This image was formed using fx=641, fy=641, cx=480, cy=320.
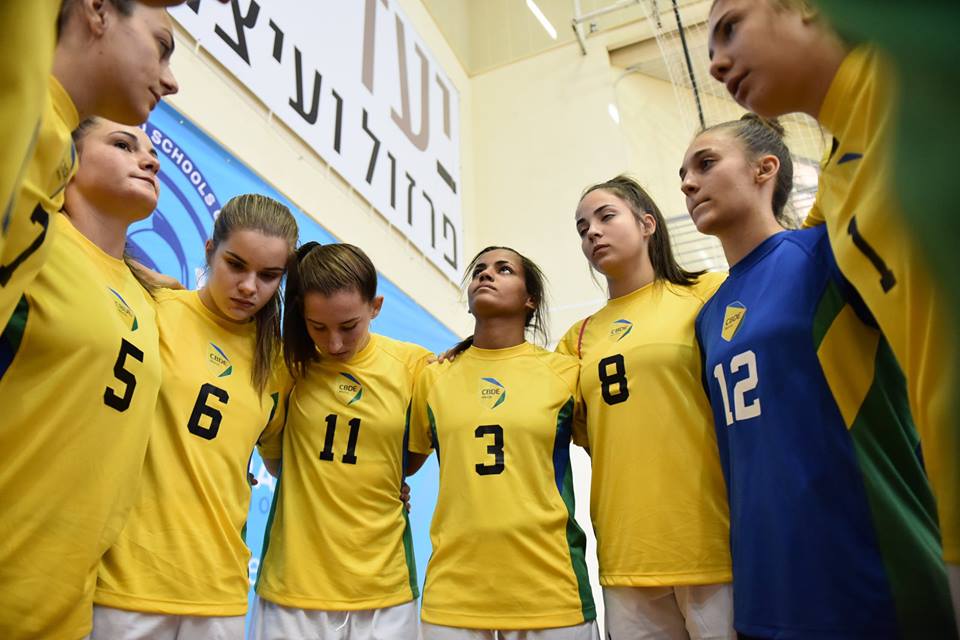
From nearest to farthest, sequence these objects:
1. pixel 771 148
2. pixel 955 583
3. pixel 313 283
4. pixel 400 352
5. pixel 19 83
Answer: pixel 19 83, pixel 955 583, pixel 771 148, pixel 313 283, pixel 400 352

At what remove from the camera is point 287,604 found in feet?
4.94

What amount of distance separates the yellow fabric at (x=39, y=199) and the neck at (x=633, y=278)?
1378mm

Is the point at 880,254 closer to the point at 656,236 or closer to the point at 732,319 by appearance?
the point at 732,319

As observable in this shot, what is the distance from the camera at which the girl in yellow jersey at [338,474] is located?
1.52m

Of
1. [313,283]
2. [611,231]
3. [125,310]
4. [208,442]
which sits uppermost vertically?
[611,231]

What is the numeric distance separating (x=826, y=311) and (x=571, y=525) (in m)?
0.83

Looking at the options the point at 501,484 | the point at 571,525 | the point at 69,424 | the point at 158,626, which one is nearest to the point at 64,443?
the point at 69,424

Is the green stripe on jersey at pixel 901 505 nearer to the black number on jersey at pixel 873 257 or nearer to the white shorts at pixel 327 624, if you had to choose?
the black number on jersey at pixel 873 257

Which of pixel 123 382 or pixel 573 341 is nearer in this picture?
pixel 123 382

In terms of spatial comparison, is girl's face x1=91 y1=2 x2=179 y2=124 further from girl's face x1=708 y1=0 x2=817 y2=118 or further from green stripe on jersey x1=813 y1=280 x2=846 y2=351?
green stripe on jersey x1=813 y1=280 x2=846 y2=351

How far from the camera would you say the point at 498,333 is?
190cm

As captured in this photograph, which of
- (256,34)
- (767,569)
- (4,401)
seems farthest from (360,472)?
(256,34)

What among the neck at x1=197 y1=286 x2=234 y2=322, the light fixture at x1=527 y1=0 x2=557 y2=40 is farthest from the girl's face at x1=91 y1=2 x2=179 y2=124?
the light fixture at x1=527 y1=0 x2=557 y2=40

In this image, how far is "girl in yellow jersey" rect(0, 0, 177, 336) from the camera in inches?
27.1
